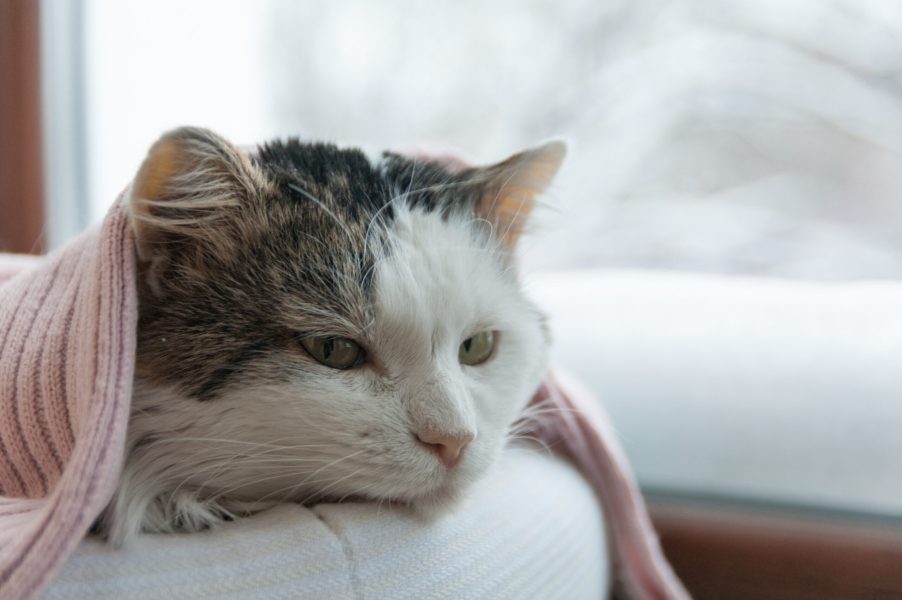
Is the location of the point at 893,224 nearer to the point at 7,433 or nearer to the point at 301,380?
the point at 301,380

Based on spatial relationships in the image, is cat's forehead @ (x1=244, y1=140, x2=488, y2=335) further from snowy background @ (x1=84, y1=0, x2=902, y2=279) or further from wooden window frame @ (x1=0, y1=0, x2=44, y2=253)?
wooden window frame @ (x1=0, y1=0, x2=44, y2=253)

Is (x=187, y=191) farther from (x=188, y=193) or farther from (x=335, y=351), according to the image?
(x=335, y=351)

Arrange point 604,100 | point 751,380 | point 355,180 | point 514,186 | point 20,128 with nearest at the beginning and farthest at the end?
point 355,180, point 514,186, point 751,380, point 604,100, point 20,128

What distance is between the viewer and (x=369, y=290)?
70cm

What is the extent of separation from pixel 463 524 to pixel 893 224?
1.03 metres

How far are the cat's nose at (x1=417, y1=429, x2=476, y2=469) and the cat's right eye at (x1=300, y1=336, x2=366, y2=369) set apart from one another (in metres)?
0.11

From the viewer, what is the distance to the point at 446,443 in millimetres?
673

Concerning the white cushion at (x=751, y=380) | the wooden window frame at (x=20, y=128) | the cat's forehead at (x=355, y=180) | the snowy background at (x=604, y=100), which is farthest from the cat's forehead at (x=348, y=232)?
the wooden window frame at (x=20, y=128)

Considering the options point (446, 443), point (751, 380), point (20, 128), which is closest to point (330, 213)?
point (446, 443)

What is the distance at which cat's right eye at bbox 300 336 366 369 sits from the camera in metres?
0.70

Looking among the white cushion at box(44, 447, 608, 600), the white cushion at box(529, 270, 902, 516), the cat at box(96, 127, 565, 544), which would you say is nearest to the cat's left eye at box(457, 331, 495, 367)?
the cat at box(96, 127, 565, 544)

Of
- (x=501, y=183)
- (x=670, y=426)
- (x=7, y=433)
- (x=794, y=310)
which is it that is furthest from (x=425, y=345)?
(x=794, y=310)

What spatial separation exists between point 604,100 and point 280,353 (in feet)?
3.40

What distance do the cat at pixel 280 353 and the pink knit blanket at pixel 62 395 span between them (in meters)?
0.07
